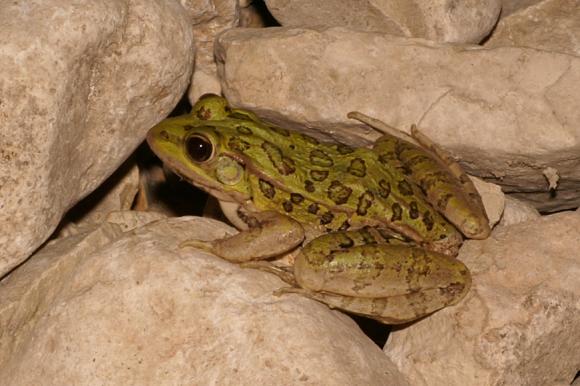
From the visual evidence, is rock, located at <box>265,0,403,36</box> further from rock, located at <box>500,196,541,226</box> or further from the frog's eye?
rock, located at <box>500,196,541,226</box>

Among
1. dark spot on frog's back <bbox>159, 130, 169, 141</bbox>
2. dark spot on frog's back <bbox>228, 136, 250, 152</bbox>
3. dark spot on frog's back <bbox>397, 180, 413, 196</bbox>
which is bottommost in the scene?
dark spot on frog's back <bbox>397, 180, 413, 196</bbox>

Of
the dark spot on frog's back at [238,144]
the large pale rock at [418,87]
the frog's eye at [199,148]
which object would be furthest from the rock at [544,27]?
the frog's eye at [199,148]

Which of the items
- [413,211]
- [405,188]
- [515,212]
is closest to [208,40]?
[405,188]

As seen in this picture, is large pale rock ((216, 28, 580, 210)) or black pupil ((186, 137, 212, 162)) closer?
black pupil ((186, 137, 212, 162))

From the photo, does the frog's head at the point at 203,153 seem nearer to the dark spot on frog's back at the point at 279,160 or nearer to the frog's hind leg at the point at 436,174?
the dark spot on frog's back at the point at 279,160

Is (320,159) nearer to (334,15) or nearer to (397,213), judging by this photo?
(397,213)

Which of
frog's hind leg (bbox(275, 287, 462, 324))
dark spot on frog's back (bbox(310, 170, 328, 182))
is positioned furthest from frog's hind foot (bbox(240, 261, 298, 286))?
dark spot on frog's back (bbox(310, 170, 328, 182))
